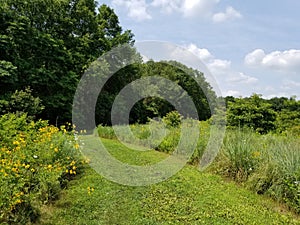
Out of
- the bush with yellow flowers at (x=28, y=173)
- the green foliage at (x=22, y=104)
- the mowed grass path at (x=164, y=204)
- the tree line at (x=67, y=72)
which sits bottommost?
the mowed grass path at (x=164, y=204)

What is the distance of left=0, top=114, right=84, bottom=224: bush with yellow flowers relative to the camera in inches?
123

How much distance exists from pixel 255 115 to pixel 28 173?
1172cm

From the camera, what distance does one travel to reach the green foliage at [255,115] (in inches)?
530

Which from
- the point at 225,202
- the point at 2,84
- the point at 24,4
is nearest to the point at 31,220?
the point at 225,202

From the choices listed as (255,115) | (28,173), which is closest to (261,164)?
(28,173)

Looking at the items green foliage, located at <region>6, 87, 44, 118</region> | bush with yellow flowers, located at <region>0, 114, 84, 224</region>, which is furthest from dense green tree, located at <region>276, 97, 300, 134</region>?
bush with yellow flowers, located at <region>0, 114, 84, 224</region>

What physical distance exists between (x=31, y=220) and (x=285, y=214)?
3.48m

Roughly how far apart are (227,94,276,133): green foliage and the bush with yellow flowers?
1009 cm

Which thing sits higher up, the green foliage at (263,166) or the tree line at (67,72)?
the tree line at (67,72)

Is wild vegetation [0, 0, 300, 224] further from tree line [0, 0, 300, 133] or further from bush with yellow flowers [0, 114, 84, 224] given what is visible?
tree line [0, 0, 300, 133]

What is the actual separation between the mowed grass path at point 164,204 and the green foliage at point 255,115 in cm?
880

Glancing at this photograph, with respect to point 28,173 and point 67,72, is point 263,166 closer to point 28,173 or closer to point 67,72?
point 28,173

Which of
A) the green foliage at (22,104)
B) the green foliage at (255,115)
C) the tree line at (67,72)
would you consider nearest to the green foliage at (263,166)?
the tree line at (67,72)

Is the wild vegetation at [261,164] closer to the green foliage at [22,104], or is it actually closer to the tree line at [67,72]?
the tree line at [67,72]
